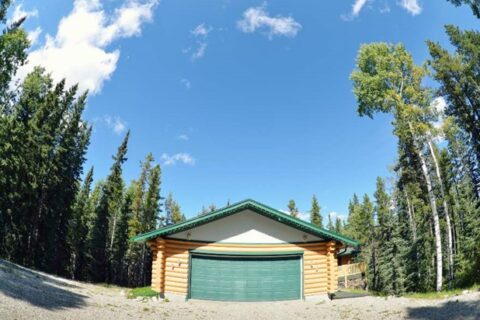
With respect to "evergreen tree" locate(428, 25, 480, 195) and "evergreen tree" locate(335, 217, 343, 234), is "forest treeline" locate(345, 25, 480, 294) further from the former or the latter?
"evergreen tree" locate(335, 217, 343, 234)

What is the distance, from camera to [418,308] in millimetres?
12367

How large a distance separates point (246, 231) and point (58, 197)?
27.2 m

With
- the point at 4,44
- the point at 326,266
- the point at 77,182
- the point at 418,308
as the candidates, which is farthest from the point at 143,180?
the point at 418,308

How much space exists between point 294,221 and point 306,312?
15.4 ft

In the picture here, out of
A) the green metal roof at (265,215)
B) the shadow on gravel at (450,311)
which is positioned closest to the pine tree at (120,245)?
the green metal roof at (265,215)

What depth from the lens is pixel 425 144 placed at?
23109 millimetres

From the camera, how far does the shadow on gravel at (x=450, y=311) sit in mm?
10368

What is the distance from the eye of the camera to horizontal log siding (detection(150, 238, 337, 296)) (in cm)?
1653

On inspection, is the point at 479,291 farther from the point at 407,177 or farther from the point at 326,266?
the point at 407,177

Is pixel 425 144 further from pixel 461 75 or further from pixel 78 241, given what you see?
pixel 78 241

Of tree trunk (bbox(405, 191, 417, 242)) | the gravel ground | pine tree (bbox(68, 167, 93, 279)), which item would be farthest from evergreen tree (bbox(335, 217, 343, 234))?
the gravel ground

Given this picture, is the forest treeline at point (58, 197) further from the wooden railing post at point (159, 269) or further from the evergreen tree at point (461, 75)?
the evergreen tree at point (461, 75)

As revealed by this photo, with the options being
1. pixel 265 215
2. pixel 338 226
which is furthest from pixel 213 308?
pixel 338 226

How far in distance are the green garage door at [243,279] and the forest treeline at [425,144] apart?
8821 mm
